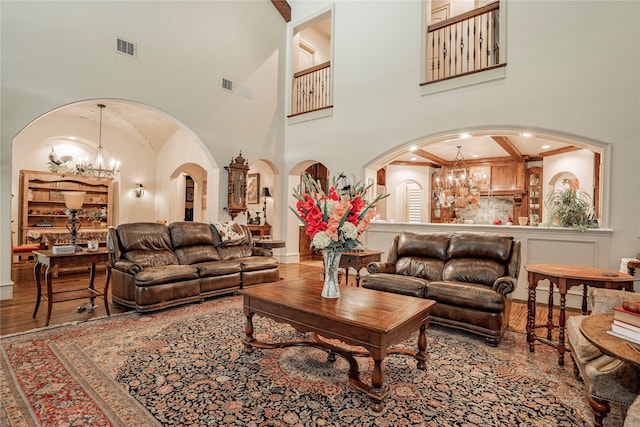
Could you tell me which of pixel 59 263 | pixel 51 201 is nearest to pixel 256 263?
pixel 59 263

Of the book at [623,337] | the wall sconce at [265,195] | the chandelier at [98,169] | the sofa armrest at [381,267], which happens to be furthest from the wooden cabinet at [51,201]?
the book at [623,337]

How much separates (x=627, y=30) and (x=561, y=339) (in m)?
4.11

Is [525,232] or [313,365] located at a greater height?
[525,232]

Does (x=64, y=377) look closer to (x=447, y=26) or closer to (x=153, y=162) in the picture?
(x=447, y=26)

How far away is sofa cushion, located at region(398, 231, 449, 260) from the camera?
13.2 ft

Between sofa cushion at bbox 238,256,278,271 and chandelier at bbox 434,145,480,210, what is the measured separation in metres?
4.33

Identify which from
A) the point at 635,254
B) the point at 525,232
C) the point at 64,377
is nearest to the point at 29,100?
the point at 64,377

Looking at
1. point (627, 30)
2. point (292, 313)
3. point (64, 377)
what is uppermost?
point (627, 30)

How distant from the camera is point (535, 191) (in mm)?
8023

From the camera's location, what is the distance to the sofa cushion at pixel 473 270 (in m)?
3.52

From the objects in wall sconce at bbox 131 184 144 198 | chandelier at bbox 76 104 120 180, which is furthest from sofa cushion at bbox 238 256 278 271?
wall sconce at bbox 131 184 144 198

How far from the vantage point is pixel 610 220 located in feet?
13.6

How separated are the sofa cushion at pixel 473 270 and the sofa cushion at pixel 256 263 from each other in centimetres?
258

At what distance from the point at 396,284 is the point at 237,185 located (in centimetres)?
432
